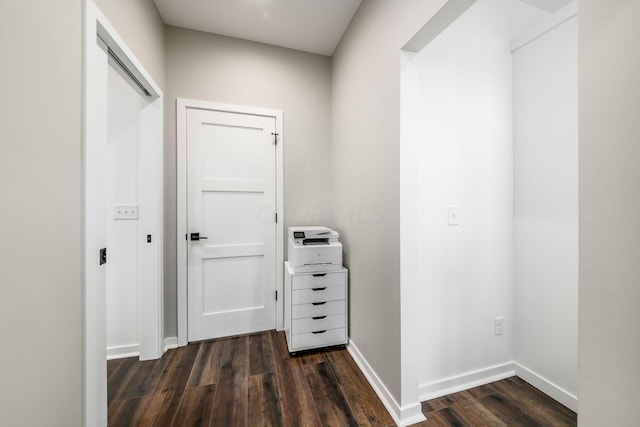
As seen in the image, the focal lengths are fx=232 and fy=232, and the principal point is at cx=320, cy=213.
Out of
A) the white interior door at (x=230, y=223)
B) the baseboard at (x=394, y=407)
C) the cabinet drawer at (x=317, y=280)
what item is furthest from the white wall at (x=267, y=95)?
the baseboard at (x=394, y=407)

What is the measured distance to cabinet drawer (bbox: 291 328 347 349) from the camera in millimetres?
1923

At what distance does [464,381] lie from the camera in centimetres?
161

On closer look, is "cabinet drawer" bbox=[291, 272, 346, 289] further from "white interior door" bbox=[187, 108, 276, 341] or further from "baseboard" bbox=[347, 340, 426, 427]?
"baseboard" bbox=[347, 340, 426, 427]

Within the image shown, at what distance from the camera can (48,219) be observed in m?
0.80

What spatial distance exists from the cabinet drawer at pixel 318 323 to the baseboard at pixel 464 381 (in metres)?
0.73

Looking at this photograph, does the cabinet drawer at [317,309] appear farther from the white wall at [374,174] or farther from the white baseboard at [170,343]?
the white baseboard at [170,343]

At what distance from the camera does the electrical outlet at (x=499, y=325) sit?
1.70m

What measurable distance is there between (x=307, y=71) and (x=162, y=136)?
153cm

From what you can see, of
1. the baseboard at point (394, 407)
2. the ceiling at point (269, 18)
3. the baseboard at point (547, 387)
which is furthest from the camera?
the ceiling at point (269, 18)

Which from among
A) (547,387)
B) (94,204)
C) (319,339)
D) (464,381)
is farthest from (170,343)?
(547,387)

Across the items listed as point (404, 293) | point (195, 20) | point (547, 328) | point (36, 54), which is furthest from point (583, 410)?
point (195, 20)

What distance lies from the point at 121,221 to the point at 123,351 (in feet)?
3.50

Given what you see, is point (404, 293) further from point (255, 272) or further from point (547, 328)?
point (255, 272)

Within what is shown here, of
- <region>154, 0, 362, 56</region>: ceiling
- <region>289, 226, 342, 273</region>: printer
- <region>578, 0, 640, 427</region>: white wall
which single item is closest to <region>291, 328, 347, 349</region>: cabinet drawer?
<region>289, 226, 342, 273</region>: printer
